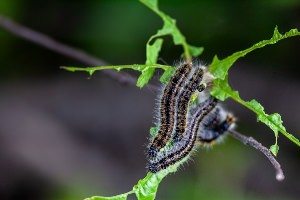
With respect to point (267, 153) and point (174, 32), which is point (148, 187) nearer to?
point (267, 153)


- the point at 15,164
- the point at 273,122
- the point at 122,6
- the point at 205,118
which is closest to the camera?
the point at 273,122

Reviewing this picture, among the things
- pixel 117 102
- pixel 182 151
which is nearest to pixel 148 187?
pixel 182 151

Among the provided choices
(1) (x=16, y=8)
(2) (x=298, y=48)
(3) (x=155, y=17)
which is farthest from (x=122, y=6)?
(2) (x=298, y=48)

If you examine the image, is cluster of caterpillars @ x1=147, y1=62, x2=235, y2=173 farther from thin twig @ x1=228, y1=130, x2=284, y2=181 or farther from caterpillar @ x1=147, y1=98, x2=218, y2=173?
thin twig @ x1=228, y1=130, x2=284, y2=181

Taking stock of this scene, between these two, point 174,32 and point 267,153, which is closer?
point 267,153

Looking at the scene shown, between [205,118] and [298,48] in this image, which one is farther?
[298,48]

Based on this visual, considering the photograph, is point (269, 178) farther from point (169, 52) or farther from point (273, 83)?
point (169, 52)

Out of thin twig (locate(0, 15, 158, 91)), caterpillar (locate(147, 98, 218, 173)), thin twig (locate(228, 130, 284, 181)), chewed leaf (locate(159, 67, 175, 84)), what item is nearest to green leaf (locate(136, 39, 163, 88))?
chewed leaf (locate(159, 67, 175, 84))
